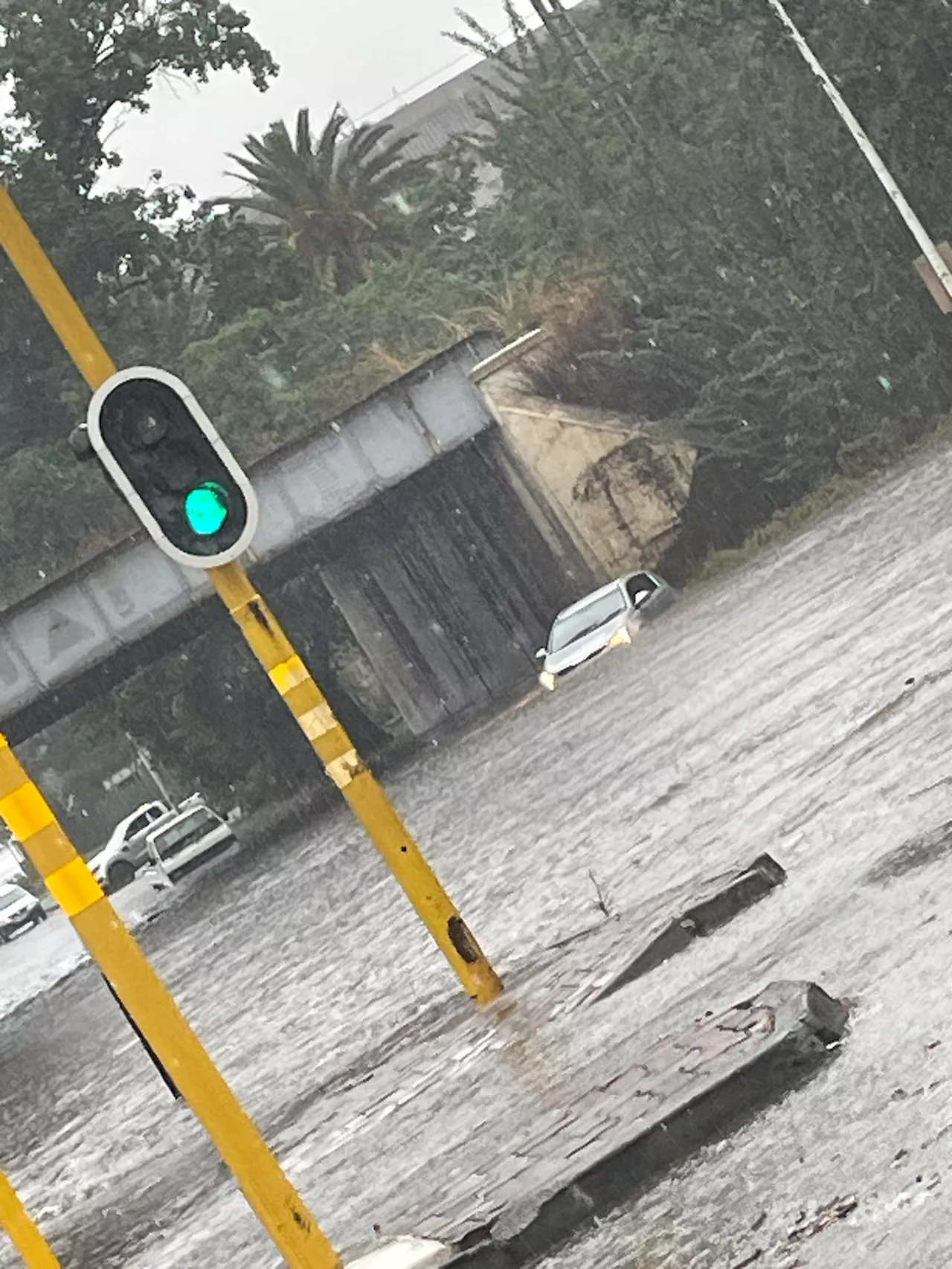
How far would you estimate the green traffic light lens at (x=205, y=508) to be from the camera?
880cm

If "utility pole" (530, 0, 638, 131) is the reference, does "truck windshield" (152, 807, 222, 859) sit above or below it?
below

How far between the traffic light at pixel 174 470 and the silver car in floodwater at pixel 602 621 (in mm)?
28429

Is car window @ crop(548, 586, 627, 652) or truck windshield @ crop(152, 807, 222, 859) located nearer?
car window @ crop(548, 586, 627, 652)

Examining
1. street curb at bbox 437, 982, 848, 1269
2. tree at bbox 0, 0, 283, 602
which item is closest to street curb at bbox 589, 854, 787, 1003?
street curb at bbox 437, 982, 848, 1269

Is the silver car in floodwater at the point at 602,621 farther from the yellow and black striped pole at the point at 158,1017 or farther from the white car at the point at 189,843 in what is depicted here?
the yellow and black striped pole at the point at 158,1017

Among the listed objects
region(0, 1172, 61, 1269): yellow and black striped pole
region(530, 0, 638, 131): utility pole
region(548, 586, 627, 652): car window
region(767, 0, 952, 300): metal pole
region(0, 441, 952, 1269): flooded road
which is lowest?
region(0, 441, 952, 1269): flooded road

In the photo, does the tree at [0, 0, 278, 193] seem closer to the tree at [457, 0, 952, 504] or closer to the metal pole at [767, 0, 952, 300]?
the tree at [457, 0, 952, 504]

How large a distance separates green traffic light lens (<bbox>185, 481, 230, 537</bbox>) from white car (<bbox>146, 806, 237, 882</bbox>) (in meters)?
38.1

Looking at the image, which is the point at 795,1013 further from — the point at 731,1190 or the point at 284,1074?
the point at 284,1074

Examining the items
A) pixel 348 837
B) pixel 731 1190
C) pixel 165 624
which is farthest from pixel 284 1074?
pixel 165 624

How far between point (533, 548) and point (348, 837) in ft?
45.2

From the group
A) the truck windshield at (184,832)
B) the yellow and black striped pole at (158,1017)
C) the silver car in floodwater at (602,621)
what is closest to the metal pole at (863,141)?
the silver car in floodwater at (602,621)

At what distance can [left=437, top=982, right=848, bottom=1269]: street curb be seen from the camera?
6625 mm

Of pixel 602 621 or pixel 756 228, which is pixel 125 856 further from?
pixel 602 621
